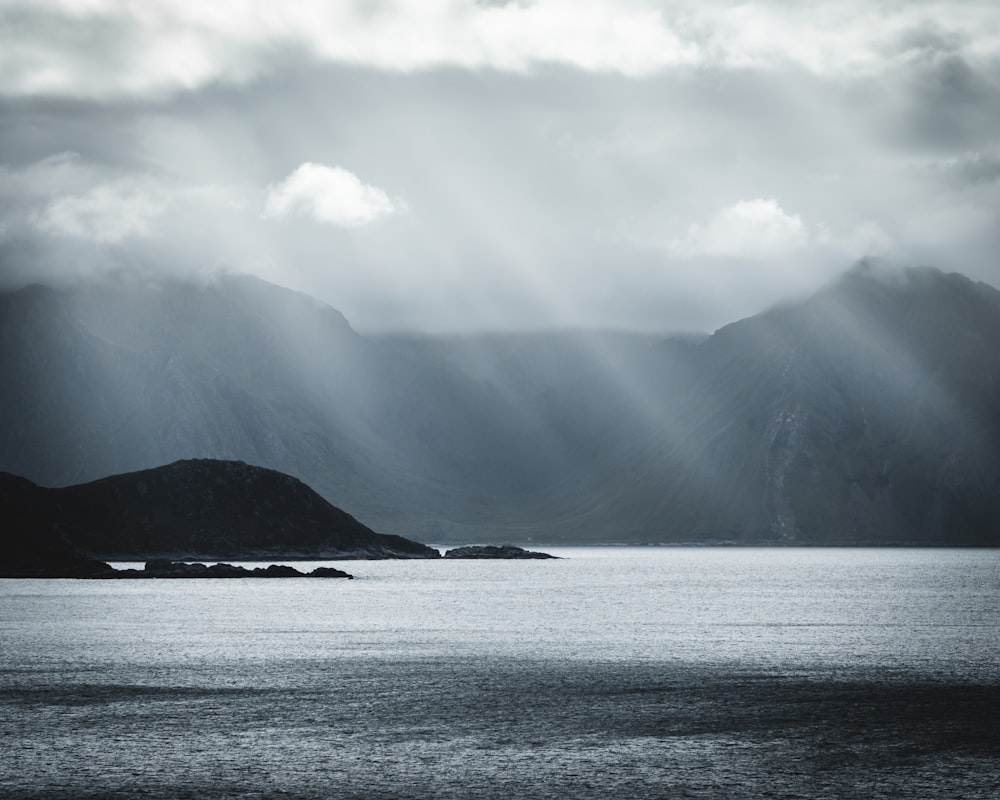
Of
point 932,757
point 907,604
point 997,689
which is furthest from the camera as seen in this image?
A: point 907,604

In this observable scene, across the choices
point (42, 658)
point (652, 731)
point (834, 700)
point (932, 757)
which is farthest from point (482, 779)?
point (42, 658)

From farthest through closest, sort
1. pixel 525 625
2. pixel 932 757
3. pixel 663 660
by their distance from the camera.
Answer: pixel 525 625
pixel 663 660
pixel 932 757

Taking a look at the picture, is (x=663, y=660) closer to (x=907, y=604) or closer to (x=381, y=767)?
(x=381, y=767)

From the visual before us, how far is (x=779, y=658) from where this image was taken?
325 ft

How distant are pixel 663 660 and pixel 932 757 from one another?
43.4 meters

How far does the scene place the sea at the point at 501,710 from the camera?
5128 centimetres

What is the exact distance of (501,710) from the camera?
70.8 m

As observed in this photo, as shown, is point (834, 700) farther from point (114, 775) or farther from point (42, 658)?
point (42, 658)

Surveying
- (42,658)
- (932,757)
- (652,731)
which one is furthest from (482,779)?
(42,658)

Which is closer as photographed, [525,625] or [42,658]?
[42,658]

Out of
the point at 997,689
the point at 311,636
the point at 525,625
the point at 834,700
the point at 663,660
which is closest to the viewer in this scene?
the point at 834,700

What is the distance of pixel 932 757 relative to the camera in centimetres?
5594

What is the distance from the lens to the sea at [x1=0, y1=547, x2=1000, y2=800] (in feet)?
168

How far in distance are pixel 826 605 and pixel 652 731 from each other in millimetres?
116046
